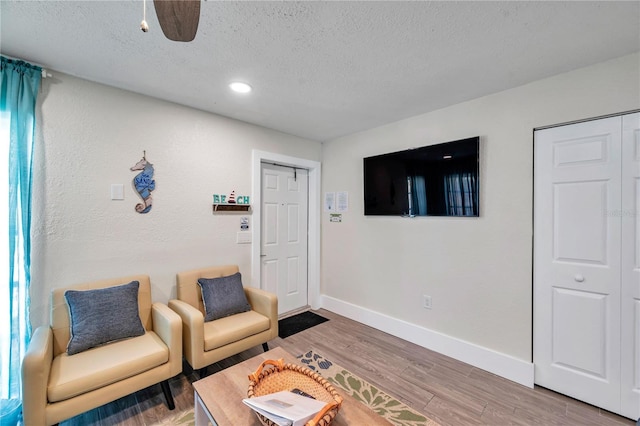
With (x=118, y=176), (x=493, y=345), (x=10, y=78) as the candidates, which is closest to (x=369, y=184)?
Result: (x=493, y=345)

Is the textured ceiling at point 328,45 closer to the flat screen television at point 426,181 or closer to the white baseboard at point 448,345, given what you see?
the flat screen television at point 426,181

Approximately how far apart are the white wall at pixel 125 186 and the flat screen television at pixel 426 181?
1.57m

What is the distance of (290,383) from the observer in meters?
1.39

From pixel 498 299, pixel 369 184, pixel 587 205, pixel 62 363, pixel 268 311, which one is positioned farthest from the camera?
pixel 369 184

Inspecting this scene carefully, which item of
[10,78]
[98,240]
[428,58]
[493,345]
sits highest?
[428,58]

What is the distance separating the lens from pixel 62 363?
163cm

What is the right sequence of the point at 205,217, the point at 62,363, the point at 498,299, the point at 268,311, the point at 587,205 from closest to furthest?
1. the point at 62,363
2. the point at 587,205
3. the point at 498,299
4. the point at 268,311
5. the point at 205,217

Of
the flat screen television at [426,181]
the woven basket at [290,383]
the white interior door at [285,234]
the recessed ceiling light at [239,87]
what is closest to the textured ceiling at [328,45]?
the recessed ceiling light at [239,87]

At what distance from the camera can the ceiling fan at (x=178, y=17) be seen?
83 cm

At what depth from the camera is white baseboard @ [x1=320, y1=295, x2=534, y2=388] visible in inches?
85.4

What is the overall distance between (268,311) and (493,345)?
2.03 metres

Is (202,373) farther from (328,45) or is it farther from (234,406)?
(328,45)

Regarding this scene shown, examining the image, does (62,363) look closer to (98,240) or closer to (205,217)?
(98,240)

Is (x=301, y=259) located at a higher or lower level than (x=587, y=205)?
lower
